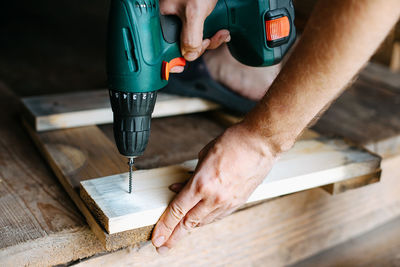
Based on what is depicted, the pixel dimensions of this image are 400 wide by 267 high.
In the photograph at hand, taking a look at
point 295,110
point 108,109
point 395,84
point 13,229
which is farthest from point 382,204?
point 13,229

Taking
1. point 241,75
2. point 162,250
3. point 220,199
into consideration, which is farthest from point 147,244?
point 241,75

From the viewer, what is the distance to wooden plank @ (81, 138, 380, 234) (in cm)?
78

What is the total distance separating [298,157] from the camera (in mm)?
996

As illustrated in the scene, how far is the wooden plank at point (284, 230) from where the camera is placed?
0.93m

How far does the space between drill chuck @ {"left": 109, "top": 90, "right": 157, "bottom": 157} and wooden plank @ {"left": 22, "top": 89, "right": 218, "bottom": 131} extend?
423mm

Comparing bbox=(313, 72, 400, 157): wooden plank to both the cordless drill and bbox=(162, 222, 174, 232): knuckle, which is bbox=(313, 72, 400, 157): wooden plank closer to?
the cordless drill

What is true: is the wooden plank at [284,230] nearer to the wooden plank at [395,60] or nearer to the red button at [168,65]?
the red button at [168,65]

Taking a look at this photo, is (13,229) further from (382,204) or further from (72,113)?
(382,204)

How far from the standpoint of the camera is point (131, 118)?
0.77m

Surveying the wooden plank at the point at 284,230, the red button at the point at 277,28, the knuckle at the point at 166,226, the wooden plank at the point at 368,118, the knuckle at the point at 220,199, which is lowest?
the wooden plank at the point at 284,230

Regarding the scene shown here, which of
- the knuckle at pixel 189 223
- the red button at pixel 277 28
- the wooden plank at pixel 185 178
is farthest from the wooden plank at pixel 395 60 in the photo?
the knuckle at pixel 189 223

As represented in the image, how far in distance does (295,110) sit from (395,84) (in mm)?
1006

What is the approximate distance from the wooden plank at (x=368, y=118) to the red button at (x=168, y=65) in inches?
22.7

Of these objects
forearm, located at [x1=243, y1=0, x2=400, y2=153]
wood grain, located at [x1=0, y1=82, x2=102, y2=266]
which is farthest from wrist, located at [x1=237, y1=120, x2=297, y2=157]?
wood grain, located at [x1=0, y1=82, x2=102, y2=266]
